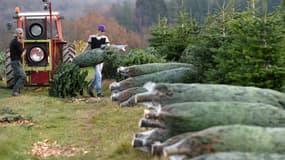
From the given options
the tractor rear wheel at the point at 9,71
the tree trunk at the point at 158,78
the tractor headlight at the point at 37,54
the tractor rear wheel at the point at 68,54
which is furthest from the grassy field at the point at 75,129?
the tractor rear wheel at the point at 68,54

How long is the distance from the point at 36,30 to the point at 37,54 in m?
1.28

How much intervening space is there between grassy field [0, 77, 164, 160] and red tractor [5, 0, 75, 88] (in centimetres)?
250

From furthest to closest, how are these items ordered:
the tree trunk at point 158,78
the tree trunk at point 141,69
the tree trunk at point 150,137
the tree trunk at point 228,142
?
the tree trunk at point 141,69, the tree trunk at point 158,78, the tree trunk at point 150,137, the tree trunk at point 228,142

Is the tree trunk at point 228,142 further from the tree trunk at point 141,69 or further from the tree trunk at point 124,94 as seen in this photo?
the tree trunk at point 141,69

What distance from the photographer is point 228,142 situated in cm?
381

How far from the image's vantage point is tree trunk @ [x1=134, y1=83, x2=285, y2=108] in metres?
4.72

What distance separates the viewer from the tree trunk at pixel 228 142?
3.79m

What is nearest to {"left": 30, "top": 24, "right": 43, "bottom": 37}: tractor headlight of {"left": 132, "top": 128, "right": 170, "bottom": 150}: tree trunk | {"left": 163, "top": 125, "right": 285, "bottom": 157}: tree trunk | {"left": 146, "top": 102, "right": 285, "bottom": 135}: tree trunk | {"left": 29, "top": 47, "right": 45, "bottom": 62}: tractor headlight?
{"left": 29, "top": 47, "right": 45, "bottom": 62}: tractor headlight

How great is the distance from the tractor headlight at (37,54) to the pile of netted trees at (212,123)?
8.14m

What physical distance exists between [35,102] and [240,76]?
15.3ft

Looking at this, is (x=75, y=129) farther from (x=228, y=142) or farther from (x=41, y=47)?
(x=41, y=47)

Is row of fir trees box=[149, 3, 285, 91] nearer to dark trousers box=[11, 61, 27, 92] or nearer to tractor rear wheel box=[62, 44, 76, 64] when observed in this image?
dark trousers box=[11, 61, 27, 92]

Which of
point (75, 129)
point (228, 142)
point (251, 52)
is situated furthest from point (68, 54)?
point (228, 142)

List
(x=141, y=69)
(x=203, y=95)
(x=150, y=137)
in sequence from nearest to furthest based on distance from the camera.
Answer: (x=150, y=137)
(x=203, y=95)
(x=141, y=69)
